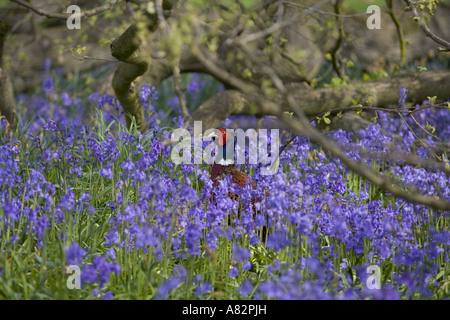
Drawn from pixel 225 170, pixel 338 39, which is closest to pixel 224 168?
pixel 225 170

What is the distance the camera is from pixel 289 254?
333cm

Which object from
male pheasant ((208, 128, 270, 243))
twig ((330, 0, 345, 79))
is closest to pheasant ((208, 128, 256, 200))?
male pheasant ((208, 128, 270, 243))

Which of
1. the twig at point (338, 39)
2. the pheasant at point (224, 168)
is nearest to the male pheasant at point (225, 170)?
the pheasant at point (224, 168)

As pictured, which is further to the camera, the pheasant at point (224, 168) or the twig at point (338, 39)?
the twig at point (338, 39)

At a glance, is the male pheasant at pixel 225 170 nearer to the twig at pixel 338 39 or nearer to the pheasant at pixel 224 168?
the pheasant at pixel 224 168

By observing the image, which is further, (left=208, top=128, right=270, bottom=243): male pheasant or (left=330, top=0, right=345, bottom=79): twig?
(left=330, top=0, right=345, bottom=79): twig

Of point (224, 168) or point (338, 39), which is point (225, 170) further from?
point (338, 39)

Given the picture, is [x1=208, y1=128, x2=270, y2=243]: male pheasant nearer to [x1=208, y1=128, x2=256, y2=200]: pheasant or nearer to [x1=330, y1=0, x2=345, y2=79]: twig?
[x1=208, y1=128, x2=256, y2=200]: pheasant

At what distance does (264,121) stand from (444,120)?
2.16m

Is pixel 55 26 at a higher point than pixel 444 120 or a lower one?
higher
